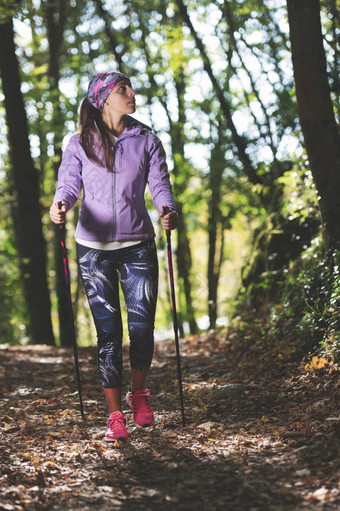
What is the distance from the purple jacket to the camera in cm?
419

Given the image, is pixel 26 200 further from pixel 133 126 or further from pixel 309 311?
pixel 133 126

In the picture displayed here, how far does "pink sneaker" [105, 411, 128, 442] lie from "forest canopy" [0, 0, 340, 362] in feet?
6.74

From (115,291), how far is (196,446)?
1231 mm

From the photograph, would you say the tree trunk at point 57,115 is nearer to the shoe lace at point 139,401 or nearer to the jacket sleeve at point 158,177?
the shoe lace at point 139,401

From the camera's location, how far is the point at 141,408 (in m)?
4.45

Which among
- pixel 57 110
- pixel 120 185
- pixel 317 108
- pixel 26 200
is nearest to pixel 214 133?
pixel 57 110

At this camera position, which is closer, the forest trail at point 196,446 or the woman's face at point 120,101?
the forest trail at point 196,446

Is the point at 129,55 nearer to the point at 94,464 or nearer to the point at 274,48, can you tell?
the point at 274,48

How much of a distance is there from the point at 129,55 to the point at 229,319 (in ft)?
34.6

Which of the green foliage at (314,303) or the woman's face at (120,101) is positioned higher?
the woman's face at (120,101)

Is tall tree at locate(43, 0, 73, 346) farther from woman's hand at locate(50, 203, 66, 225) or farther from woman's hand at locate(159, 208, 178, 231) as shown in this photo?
woman's hand at locate(159, 208, 178, 231)

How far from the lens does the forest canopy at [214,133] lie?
6.05m

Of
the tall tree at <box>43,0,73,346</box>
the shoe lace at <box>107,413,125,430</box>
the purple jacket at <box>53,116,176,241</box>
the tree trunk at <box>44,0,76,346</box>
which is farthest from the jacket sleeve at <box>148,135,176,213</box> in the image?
the tall tree at <box>43,0,73,346</box>

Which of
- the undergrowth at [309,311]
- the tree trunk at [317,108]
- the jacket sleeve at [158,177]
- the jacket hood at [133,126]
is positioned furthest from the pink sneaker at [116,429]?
the tree trunk at [317,108]
